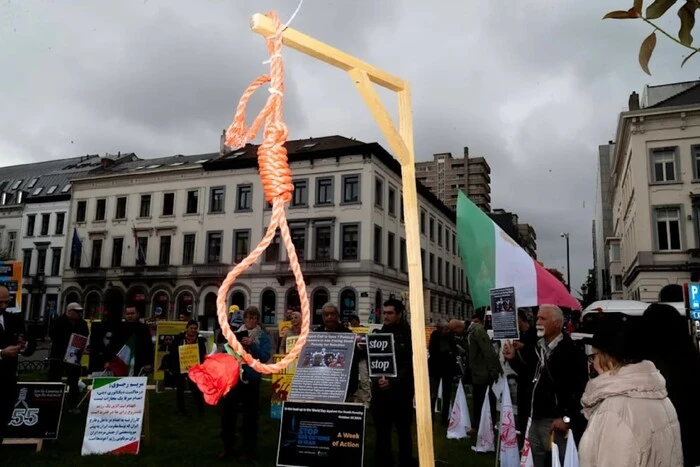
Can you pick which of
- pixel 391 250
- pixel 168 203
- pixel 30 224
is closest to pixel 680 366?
pixel 391 250

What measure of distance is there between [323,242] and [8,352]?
3199 cm

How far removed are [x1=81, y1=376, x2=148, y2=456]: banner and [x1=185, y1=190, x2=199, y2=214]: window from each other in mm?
35149

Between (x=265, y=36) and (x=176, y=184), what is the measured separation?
4222 cm

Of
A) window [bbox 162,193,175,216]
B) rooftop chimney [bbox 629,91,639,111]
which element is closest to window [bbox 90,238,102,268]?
window [bbox 162,193,175,216]

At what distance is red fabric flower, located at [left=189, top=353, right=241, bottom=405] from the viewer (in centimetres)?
236

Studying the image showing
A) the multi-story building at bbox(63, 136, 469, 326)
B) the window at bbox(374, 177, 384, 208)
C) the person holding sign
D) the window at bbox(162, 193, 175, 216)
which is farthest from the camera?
the window at bbox(162, 193, 175, 216)

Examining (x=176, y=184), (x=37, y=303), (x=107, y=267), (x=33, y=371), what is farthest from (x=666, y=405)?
(x=37, y=303)

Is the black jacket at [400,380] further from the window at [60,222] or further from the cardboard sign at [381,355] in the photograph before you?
the window at [60,222]

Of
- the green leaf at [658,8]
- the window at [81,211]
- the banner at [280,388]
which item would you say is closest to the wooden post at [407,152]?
the green leaf at [658,8]

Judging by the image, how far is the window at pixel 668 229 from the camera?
29.4 metres

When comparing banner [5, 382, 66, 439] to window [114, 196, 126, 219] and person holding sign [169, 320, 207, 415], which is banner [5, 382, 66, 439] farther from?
window [114, 196, 126, 219]

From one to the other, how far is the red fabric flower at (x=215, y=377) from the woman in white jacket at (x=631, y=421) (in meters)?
1.83

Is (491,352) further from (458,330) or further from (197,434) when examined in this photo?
(197,434)

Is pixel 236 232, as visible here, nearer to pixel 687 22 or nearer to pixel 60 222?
pixel 60 222
